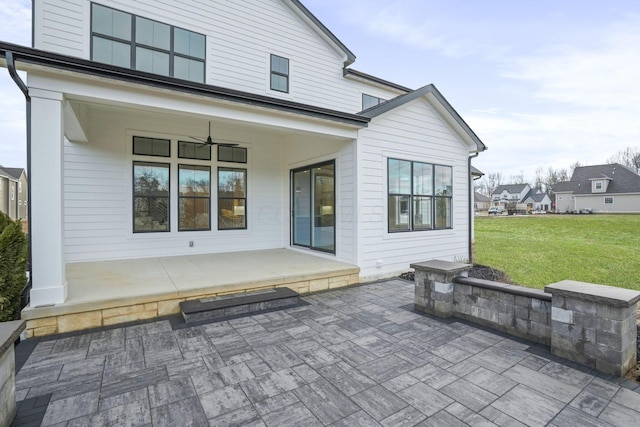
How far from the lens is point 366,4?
9.36 m

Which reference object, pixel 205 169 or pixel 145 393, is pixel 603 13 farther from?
pixel 145 393

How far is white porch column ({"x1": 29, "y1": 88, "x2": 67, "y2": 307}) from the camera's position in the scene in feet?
11.0

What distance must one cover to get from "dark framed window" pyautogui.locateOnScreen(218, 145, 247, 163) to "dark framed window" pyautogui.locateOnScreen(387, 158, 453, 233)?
3.75m

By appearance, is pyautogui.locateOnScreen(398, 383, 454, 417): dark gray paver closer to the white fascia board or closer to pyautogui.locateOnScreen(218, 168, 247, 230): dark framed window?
the white fascia board

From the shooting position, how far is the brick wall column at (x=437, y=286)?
3996mm

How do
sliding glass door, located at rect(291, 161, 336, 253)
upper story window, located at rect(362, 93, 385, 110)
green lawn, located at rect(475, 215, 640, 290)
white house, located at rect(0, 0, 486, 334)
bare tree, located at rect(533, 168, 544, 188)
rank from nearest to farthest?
white house, located at rect(0, 0, 486, 334), sliding glass door, located at rect(291, 161, 336, 253), green lawn, located at rect(475, 215, 640, 290), upper story window, located at rect(362, 93, 385, 110), bare tree, located at rect(533, 168, 544, 188)

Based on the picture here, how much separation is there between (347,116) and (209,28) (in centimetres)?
438

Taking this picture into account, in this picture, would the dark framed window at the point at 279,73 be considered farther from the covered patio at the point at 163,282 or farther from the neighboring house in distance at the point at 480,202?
the neighboring house in distance at the point at 480,202

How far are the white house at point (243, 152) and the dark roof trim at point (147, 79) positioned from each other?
28 millimetres

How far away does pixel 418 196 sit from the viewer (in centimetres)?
704

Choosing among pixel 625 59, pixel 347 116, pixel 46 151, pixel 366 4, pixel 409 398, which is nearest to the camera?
pixel 409 398

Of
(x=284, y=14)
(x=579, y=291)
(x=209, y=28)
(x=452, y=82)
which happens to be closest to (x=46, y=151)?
(x=209, y=28)

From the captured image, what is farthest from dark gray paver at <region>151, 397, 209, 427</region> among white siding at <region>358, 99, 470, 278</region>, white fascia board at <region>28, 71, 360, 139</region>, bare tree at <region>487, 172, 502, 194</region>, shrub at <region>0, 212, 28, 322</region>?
bare tree at <region>487, 172, 502, 194</region>

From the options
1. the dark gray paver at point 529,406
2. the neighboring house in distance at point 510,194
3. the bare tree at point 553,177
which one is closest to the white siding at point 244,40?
the dark gray paver at point 529,406
